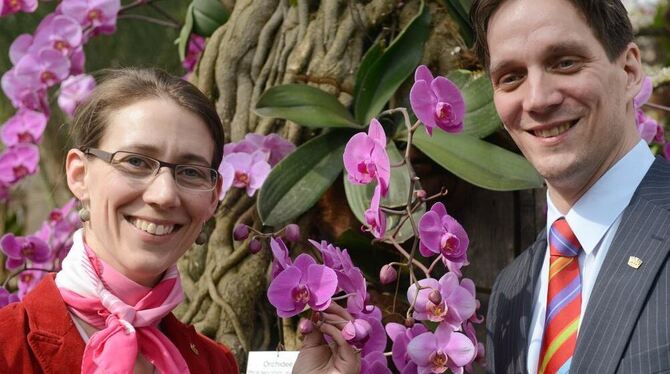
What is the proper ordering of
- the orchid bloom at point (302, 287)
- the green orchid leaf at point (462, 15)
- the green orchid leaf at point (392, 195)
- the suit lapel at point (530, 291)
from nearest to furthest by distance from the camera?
the orchid bloom at point (302, 287) < the suit lapel at point (530, 291) < the green orchid leaf at point (392, 195) < the green orchid leaf at point (462, 15)

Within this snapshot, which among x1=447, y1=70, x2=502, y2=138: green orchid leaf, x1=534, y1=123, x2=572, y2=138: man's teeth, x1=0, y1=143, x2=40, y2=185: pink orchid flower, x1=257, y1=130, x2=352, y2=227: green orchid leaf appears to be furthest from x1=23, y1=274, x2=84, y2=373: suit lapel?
x1=0, y1=143, x2=40, y2=185: pink orchid flower

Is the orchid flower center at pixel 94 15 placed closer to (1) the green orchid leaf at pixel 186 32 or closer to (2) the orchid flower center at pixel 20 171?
(1) the green orchid leaf at pixel 186 32

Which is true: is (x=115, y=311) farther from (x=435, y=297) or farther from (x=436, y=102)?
(x=436, y=102)

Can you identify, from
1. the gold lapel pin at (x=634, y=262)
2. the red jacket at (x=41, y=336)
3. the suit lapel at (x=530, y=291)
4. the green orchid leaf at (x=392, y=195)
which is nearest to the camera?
Answer: the red jacket at (x=41, y=336)

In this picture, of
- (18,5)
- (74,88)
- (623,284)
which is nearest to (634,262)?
(623,284)

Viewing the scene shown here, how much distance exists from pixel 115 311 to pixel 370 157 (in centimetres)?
55

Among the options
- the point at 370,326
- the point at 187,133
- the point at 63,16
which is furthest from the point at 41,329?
the point at 63,16

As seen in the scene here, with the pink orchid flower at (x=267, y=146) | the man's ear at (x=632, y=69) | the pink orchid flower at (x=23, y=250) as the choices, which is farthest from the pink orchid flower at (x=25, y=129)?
the man's ear at (x=632, y=69)

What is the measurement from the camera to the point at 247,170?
2283 mm

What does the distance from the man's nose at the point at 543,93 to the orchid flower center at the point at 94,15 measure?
4.97 ft

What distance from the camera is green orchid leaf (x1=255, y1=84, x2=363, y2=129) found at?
7.39 ft

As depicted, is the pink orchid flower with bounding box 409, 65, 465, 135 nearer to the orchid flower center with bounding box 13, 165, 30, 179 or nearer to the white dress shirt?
the white dress shirt

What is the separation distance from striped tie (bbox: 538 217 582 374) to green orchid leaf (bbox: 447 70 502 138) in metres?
0.55

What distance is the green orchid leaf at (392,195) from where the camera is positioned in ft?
6.96
